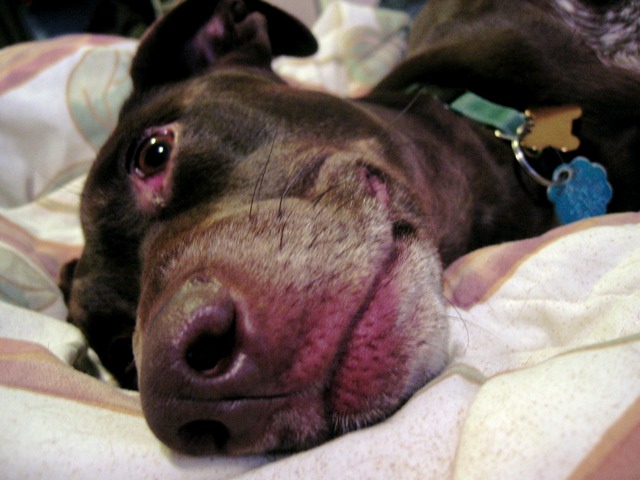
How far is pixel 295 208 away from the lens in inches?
44.4

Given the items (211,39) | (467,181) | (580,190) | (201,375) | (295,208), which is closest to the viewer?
(201,375)

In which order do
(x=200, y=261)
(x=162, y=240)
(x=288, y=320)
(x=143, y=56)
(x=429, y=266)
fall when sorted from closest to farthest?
1. (x=288, y=320)
2. (x=200, y=261)
3. (x=429, y=266)
4. (x=162, y=240)
5. (x=143, y=56)

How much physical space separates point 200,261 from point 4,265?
1068mm

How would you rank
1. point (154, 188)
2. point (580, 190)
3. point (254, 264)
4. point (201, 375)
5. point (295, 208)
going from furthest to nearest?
point (580, 190) < point (154, 188) < point (295, 208) < point (254, 264) < point (201, 375)

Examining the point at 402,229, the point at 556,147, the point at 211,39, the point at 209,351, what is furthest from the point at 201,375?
the point at 211,39

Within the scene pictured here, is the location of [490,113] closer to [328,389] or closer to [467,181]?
[467,181]

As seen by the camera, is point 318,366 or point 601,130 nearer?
point 318,366

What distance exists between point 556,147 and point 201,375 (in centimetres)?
134

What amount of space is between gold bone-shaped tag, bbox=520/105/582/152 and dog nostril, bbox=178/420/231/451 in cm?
131

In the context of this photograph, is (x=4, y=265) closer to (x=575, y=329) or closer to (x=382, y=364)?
(x=382, y=364)

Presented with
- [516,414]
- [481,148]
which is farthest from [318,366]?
[481,148]

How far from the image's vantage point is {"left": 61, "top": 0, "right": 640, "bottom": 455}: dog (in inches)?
33.8

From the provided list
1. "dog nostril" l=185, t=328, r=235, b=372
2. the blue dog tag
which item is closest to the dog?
"dog nostril" l=185, t=328, r=235, b=372

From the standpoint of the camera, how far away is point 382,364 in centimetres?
96
